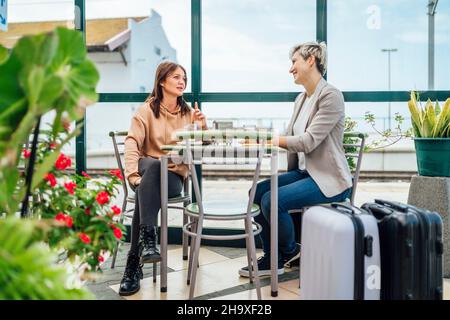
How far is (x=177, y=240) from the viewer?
306cm

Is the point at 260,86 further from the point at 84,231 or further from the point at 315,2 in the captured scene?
the point at 84,231

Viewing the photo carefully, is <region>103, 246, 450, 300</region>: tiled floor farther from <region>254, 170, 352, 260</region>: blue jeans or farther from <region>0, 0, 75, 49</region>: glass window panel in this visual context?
<region>0, 0, 75, 49</region>: glass window panel

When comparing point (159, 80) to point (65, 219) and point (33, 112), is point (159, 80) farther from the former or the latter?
point (33, 112)

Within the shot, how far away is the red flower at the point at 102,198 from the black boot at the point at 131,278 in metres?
0.85

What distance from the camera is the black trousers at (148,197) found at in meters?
→ 2.11

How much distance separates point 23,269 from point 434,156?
7.45ft

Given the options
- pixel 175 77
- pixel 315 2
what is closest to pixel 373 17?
pixel 315 2

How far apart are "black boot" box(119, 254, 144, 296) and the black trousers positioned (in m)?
0.05

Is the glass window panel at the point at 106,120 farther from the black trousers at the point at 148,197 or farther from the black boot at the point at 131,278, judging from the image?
the black boot at the point at 131,278

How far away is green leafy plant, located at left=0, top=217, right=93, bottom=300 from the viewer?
781 mm

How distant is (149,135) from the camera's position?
2.45 m

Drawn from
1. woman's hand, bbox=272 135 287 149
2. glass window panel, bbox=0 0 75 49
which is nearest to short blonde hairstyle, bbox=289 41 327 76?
woman's hand, bbox=272 135 287 149

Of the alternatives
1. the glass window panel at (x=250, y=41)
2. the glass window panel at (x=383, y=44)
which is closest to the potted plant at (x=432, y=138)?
the glass window panel at (x=383, y=44)
